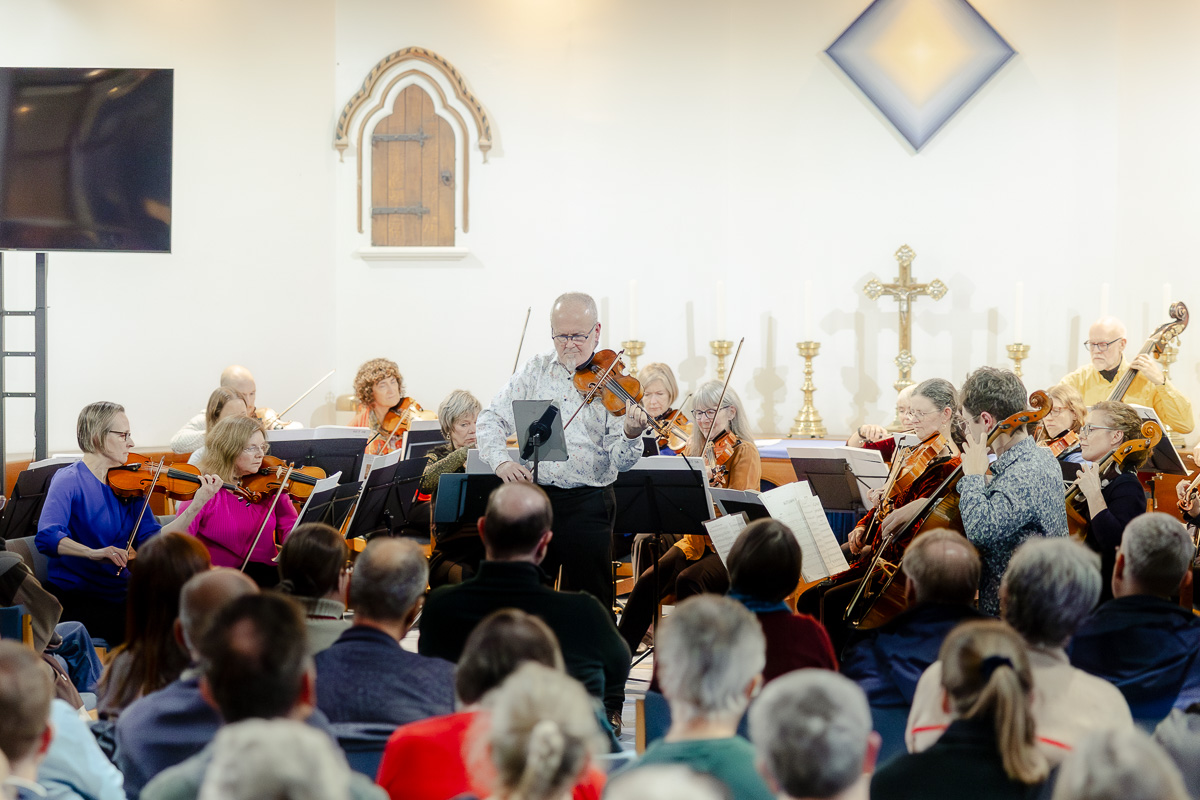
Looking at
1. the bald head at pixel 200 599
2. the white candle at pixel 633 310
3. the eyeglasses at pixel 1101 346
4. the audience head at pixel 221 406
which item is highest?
the white candle at pixel 633 310

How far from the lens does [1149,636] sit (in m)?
2.50

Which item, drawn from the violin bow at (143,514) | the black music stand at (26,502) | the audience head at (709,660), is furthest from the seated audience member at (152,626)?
the black music stand at (26,502)

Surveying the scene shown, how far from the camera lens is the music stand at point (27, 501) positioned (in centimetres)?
423

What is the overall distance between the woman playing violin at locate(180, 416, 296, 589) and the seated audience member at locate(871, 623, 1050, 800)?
2881mm

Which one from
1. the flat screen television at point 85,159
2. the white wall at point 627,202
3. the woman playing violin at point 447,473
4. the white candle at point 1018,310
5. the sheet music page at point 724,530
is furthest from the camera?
the white wall at point 627,202

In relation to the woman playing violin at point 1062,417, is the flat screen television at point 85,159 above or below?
above

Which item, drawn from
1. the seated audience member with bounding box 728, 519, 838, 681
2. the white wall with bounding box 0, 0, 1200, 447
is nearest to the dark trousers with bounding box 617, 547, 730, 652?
the seated audience member with bounding box 728, 519, 838, 681

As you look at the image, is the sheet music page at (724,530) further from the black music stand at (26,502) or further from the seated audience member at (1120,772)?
the black music stand at (26,502)

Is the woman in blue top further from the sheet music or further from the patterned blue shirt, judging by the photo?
the patterned blue shirt

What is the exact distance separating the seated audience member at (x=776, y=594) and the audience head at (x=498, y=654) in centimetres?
80

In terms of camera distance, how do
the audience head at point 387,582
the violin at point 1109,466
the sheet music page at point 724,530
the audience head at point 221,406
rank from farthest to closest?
the audience head at point 221,406 < the violin at point 1109,466 < the sheet music page at point 724,530 < the audience head at point 387,582

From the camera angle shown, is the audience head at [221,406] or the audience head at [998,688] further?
the audience head at [221,406]

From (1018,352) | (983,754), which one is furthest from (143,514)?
(1018,352)

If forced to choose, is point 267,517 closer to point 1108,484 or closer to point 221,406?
point 221,406
